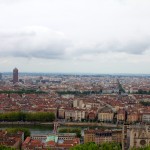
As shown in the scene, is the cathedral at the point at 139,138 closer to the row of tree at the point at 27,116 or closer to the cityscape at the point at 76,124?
the cityscape at the point at 76,124

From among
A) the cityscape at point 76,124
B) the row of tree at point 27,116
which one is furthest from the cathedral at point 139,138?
the row of tree at point 27,116

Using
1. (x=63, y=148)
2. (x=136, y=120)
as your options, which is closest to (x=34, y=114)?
(x=136, y=120)

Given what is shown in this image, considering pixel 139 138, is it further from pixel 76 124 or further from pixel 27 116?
pixel 27 116

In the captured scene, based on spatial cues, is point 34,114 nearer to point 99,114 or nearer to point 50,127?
point 50,127

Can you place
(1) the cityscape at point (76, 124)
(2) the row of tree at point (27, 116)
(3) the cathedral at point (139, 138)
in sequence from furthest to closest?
(2) the row of tree at point (27, 116) → (1) the cityscape at point (76, 124) → (3) the cathedral at point (139, 138)

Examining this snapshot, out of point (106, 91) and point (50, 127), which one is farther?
point (106, 91)

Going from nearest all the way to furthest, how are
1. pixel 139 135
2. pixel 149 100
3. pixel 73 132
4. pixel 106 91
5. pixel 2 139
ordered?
pixel 139 135 < pixel 2 139 < pixel 73 132 < pixel 149 100 < pixel 106 91

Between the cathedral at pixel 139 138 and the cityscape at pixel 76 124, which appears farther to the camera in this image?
the cityscape at pixel 76 124

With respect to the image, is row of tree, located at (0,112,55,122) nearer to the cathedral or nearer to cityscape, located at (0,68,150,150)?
cityscape, located at (0,68,150,150)
